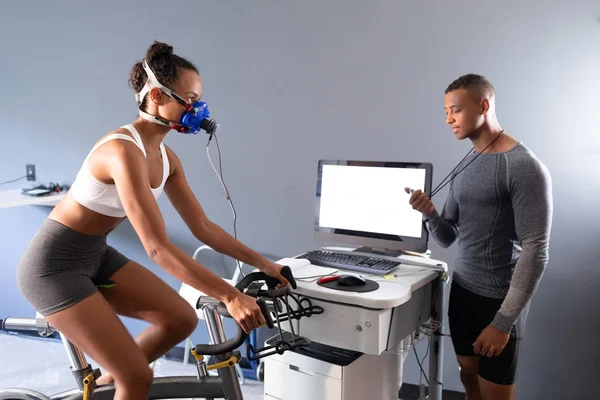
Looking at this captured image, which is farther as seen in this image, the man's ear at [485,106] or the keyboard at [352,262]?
the keyboard at [352,262]

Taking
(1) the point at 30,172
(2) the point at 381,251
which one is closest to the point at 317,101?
(2) the point at 381,251

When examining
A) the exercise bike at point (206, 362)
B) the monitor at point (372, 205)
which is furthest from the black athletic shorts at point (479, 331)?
the exercise bike at point (206, 362)

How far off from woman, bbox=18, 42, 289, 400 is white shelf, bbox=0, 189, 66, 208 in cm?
138

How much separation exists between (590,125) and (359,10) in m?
1.13

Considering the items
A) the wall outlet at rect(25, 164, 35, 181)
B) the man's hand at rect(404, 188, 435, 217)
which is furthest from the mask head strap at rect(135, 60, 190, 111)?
the wall outlet at rect(25, 164, 35, 181)

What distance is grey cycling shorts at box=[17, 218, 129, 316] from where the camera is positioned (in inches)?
54.4

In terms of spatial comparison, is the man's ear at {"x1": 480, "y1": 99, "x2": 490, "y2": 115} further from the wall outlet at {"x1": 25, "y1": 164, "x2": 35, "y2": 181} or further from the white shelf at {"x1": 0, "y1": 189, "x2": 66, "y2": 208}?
the wall outlet at {"x1": 25, "y1": 164, "x2": 35, "y2": 181}

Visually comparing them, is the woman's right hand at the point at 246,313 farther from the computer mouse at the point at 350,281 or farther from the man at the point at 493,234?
the man at the point at 493,234

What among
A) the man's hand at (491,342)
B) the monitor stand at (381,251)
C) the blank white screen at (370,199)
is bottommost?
the man's hand at (491,342)

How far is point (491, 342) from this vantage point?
5.08 feet

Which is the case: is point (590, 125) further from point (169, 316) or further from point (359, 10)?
point (169, 316)

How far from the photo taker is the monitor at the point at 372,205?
1.88 metres

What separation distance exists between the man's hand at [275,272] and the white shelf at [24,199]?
5.73ft

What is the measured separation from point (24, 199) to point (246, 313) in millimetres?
2093
